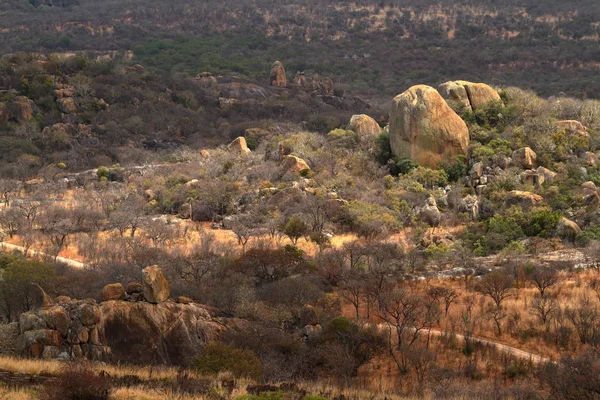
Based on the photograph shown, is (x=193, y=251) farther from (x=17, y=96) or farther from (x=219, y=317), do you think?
(x=17, y=96)

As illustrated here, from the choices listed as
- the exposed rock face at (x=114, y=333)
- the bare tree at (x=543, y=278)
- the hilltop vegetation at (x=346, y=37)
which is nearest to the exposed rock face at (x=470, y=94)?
the bare tree at (x=543, y=278)

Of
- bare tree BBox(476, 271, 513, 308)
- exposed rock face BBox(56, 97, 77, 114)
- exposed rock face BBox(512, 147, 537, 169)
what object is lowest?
exposed rock face BBox(56, 97, 77, 114)

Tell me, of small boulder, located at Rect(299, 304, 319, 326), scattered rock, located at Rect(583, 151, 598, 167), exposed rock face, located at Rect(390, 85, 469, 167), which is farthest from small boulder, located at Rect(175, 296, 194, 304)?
scattered rock, located at Rect(583, 151, 598, 167)

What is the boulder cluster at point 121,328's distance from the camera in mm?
19734

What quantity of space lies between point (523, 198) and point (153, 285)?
2198 cm

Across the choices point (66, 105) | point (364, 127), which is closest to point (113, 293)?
point (364, 127)

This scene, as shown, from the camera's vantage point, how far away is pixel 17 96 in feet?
263

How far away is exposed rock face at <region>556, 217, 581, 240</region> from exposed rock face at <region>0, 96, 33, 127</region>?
2328 inches

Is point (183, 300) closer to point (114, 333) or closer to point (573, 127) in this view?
point (114, 333)

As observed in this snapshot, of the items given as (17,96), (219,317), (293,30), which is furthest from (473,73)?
(219,317)

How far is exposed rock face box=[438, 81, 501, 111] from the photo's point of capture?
47.8 m

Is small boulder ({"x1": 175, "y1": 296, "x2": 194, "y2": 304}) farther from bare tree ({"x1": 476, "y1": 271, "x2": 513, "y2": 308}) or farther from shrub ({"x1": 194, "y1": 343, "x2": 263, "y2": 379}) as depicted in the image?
bare tree ({"x1": 476, "y1": 271, "x2": 513, "y2": 308})

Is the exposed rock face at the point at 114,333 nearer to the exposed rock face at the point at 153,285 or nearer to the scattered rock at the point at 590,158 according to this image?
the exposed rock face at the point at 153,285

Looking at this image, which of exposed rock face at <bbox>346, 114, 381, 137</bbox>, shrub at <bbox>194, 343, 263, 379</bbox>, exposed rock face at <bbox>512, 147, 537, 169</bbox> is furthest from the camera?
exposed rock face at <bbox>346, 114, 381, 137</bbox>
